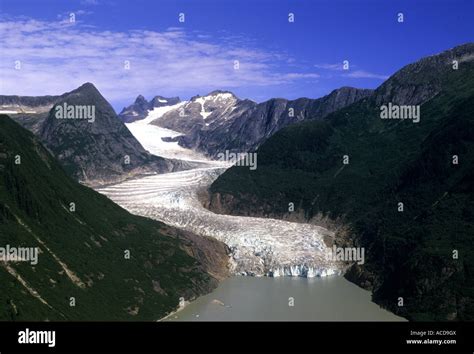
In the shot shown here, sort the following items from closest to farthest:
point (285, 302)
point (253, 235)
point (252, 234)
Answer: point (285, 302) < point (253, 235) < point (252, 234)


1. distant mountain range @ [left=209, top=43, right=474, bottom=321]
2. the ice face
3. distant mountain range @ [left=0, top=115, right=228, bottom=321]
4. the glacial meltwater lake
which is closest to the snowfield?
the ice face

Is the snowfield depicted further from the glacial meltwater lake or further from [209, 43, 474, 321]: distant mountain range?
[209, 43, 474, 321]: distant mountain range

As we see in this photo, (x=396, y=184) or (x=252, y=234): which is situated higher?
(x=396, y=184)

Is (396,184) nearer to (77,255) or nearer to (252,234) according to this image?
(252,234)

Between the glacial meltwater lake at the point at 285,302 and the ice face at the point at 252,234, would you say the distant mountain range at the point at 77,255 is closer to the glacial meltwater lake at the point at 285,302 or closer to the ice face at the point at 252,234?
the glacial meltwater lake at the point at 285,302

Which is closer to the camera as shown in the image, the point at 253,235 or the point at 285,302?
the point at 285,302

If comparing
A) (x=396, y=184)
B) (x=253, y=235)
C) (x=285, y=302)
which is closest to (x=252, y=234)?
(x=253, y=235)

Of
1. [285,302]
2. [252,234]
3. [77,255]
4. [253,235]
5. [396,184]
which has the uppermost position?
[396,184]

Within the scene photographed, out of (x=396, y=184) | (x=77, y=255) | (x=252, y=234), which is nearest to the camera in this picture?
(x=77, y=255)
